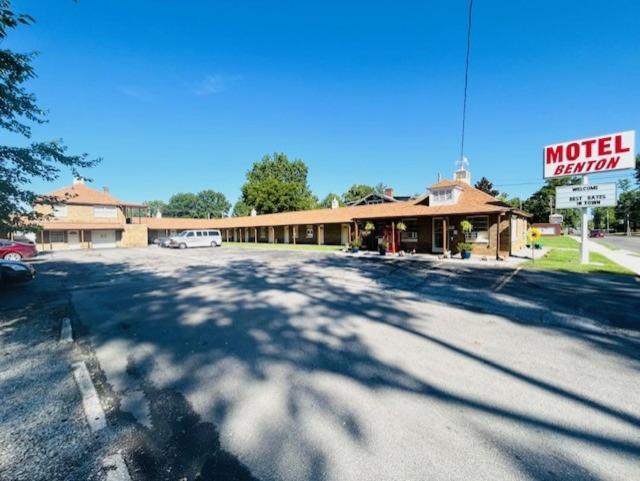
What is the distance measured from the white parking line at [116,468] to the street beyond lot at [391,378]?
131 millimetres

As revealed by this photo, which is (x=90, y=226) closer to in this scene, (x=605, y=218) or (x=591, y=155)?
(x=591, y=155)

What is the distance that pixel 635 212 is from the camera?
6303cm

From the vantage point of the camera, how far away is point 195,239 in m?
30.5

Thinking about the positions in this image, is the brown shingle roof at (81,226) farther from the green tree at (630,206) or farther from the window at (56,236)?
the green tree at (630,206)

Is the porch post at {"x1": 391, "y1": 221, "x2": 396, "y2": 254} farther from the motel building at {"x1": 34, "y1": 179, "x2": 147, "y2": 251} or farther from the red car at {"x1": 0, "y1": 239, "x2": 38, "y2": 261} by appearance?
the motel building at {"x1": 34, "y1": 179, "x2": 147, "y2": 251}

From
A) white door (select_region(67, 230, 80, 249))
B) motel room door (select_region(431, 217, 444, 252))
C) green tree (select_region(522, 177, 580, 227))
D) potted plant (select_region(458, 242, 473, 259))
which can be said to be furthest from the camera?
green tree (select_region(522, 177, 580, 227))

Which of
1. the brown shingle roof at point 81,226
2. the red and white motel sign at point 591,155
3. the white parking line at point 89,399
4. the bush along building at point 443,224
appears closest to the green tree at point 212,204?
the brown shingle roof at point 81,226

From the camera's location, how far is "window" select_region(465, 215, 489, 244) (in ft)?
57.3

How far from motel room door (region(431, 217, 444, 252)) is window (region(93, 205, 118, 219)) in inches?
1360

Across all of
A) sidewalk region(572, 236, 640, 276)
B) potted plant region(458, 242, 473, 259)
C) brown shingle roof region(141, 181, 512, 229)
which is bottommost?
sidewalk region(572, 236, 640, 276)

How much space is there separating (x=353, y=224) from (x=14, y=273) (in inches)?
851

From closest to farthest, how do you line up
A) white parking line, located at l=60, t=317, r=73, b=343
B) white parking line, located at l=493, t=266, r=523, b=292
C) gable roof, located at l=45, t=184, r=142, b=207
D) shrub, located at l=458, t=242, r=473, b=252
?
white parking line, located at l=60, t=317, r=73, b=343, white parking line, located at l=493, t=266, r=523, b=292, shrub, located at l=458, t=242, r=473, b=252, gable roof, located at l=45, t=184, r=142, b=207

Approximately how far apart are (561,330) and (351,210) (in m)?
24.5

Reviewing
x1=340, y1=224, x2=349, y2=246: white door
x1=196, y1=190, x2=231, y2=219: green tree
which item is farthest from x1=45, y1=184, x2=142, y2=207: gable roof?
x1=196, y1=190, x2=231, y2=219: green tree
